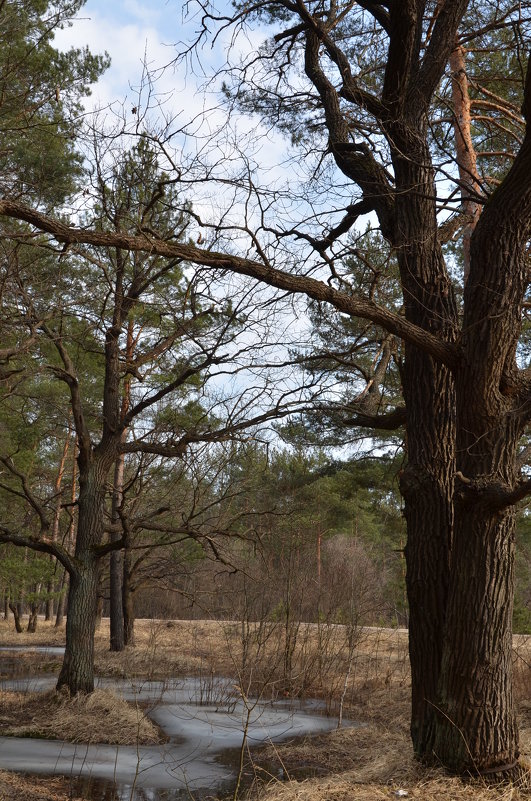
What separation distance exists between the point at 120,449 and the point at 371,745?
5487mm

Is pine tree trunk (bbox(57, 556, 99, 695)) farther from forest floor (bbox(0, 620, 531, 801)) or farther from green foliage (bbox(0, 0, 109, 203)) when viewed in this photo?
green foliage (bbox(0, 0, 109, 203))

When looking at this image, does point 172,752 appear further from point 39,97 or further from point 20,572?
point 20,572

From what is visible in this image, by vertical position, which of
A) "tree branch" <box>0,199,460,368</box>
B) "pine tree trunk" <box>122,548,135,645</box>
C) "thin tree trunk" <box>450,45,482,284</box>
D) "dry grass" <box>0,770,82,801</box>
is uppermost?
"thin tree trunk" <box>450,45,482,284</box>

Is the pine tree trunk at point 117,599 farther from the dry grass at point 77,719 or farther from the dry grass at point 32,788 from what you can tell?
the dry grass at point 32,788

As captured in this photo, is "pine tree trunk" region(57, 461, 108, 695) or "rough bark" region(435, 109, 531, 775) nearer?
"rough bark" region(435, 109, 531, 775)

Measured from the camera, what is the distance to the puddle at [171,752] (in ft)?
21.3

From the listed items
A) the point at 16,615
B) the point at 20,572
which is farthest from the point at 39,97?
the point at 16,615

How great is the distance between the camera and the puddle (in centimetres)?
648

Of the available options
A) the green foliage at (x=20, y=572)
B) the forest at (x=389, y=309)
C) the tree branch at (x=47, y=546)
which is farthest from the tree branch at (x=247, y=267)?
the green foliage at (x=20, y=572)

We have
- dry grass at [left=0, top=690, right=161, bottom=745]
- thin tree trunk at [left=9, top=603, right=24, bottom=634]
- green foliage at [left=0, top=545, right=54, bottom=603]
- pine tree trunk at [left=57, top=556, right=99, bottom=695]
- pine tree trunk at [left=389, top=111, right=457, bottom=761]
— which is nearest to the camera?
pine tree trunk at [left=389, top=111, right=457, bottom=761]

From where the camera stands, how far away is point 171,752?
8039mm

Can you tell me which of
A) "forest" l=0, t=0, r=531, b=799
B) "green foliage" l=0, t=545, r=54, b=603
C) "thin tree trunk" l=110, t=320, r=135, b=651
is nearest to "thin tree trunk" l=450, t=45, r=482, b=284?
"forest" l=0, t=0, r=531, b=799

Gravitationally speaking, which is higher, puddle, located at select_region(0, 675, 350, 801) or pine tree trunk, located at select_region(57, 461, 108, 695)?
pine tree trunk, located at select_region(57, 461, 108, 695)

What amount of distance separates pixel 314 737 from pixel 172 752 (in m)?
2.00
